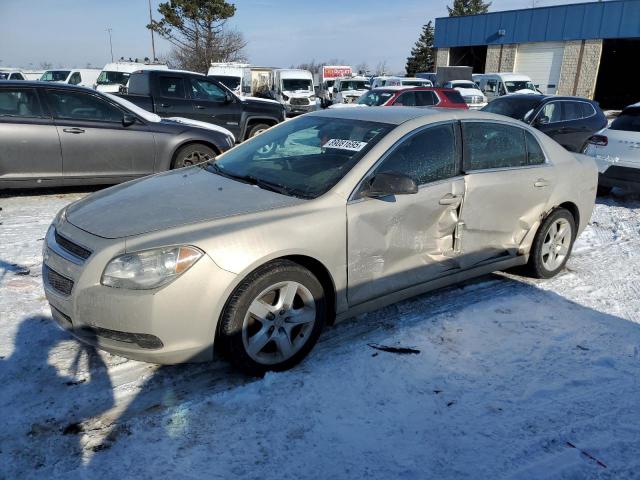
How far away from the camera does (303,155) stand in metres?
3.79

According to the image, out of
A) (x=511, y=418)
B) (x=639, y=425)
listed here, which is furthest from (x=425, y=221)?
(x=639, y=425)

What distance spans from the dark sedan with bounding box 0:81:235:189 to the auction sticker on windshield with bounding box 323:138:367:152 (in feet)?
14.0

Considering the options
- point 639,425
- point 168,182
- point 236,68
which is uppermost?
point 236,68

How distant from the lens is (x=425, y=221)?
3.58m

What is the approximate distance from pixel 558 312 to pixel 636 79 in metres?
44.5

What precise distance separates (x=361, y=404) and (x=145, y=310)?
128 cm

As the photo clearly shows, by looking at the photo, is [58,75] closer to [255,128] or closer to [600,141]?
[255,128]

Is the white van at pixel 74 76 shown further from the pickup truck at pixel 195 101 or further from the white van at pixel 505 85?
the white van at pixel 505 85

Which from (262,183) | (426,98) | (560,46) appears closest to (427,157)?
(262,183)

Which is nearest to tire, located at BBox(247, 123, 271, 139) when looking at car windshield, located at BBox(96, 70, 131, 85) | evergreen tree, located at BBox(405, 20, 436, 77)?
car windshield, located at BBox(96, 70, 131, 85)

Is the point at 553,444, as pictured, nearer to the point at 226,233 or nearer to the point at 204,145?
the point at 226,233

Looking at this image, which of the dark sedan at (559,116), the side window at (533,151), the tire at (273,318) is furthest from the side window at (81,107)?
the dark sedan at (559,116)

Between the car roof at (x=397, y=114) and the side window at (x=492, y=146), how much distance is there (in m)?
0.08

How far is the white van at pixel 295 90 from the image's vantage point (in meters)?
22.8
